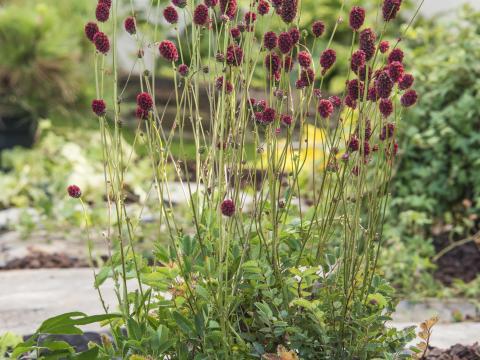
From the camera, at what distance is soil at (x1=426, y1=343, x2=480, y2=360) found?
2.23 meters

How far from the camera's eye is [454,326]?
2.74 meters

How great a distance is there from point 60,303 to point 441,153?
2.11m

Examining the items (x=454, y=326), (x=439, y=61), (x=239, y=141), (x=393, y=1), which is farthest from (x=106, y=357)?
(x=439, y=61)

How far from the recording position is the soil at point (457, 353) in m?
2.23

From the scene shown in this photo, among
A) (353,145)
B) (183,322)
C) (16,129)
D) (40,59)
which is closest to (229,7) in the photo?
(353,145)

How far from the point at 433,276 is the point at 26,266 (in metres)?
1.98

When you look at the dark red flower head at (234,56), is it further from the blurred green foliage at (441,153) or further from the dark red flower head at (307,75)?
the blurred green foliage at (441,153)

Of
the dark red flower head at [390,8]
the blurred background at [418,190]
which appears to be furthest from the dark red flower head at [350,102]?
the blurred background at [418,190]

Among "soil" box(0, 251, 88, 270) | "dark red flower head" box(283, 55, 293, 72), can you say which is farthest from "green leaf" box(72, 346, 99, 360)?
"soil" box(0, 251, 88, 270)

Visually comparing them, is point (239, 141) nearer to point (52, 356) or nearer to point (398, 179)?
point (52, 356)

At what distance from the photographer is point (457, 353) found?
225 cm

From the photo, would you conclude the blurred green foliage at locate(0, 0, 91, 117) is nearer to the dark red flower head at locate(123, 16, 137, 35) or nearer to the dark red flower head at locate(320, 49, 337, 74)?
the dark red flower head at locate(123, 16, 137, 35)

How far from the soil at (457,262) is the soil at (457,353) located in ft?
4.86

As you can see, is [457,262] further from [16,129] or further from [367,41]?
[16,129]
